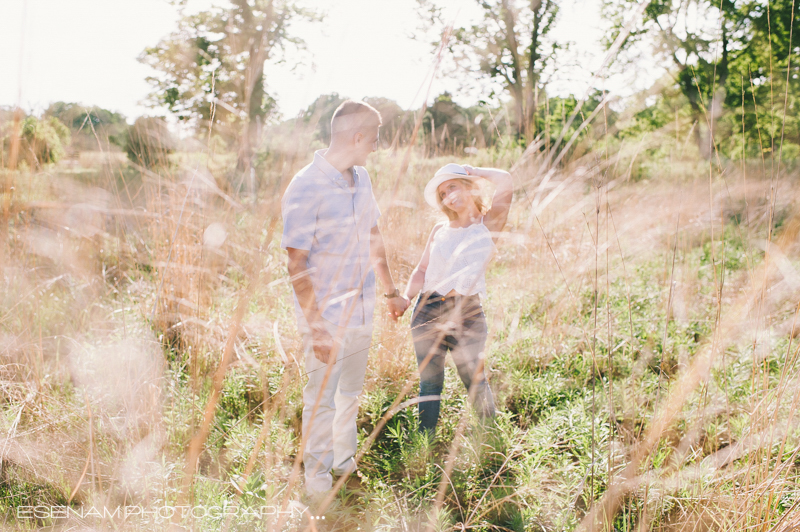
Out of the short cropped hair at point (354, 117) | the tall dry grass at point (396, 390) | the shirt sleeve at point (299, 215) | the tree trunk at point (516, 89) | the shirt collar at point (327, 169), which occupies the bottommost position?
the tall dry grass at point (396, 390)

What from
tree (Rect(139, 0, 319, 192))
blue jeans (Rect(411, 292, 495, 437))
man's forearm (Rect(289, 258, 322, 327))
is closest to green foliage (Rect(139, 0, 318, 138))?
tree (Rect(139, 0, 319, 192))

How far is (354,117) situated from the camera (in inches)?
69.7

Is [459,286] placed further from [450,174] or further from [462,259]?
[450,174]

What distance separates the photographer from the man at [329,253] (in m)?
1.68

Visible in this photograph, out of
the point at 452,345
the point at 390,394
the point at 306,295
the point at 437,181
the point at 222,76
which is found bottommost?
the point at 390,394

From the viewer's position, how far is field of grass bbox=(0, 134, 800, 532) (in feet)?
4.45

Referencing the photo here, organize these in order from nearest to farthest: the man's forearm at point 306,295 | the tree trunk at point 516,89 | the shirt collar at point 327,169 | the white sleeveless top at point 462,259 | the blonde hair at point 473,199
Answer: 1. the man's forearm at point 306,295
2. the shirt collar at point 327,169
3. the white sleeveless top at point 462,259
4. the blonde hair at point 473,199
5. the tree trunk at point 516,89

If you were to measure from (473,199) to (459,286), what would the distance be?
451mm

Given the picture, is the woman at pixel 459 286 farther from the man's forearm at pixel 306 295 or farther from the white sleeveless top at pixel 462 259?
the man's forearm at pixel 306 295

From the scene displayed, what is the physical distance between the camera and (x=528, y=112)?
9.12ft

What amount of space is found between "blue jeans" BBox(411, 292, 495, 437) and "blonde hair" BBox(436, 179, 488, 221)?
0.40 meters

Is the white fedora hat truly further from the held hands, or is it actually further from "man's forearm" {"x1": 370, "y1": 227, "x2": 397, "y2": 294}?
the held hands

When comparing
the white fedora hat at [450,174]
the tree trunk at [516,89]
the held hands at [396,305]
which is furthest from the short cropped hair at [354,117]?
the tree trunk at [516,89]

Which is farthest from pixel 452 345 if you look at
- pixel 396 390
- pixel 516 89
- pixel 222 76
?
pixel 516 89
